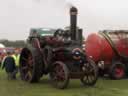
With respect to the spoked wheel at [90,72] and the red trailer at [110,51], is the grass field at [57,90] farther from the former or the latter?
the red trailer at [110,51]

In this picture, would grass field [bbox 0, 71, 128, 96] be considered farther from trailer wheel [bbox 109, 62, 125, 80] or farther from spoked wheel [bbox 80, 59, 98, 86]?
trailer wheel [bbox 109, 62, 125, 80]

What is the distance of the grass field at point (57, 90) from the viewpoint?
1439 centimetres

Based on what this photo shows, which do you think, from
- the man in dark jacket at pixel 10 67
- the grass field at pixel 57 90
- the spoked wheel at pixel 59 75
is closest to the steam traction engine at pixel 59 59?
the spoked wheel at pixel 59 75

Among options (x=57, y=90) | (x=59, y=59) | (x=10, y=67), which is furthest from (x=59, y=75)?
(x=10, y=67)

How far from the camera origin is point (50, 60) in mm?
16703

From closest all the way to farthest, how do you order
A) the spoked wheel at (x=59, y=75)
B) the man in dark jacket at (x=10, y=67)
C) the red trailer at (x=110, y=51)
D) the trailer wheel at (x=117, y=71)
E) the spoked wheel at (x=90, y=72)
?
the spoked wheel at (x=59, y=75), the spoked wheel at (x=90, y=72), the man in dark jacket at (x=10, y=67), the trailer wheel at (x=117, y=71), the red trailer at (x=110, y=51)

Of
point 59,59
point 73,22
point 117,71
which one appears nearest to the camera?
point 59,59

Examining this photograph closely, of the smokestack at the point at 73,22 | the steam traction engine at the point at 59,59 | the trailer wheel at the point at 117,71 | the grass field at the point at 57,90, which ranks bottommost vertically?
the grass field at the point at 57,90

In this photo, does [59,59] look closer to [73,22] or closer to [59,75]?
[59,75]

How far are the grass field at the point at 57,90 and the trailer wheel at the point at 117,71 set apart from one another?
2.09m

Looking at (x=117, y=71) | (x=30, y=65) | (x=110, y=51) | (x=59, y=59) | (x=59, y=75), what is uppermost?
(x=110, y=51)

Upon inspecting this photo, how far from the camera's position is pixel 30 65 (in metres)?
18.1

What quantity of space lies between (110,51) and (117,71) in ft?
2.98

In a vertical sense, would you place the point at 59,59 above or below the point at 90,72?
above
